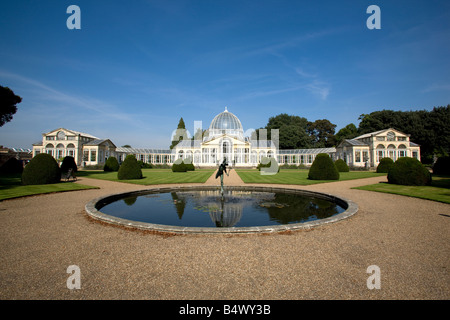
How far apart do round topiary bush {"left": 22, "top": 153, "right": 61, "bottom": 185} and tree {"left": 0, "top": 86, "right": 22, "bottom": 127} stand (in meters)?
16.8

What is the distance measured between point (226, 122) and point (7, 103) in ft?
125

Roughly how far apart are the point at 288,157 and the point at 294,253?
178ft

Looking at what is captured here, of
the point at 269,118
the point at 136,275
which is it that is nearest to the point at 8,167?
the point at 136,275

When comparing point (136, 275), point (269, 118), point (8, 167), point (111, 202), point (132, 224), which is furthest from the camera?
point (269, 118)

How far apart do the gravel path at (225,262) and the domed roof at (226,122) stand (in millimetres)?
48050

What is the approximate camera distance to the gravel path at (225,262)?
346cm

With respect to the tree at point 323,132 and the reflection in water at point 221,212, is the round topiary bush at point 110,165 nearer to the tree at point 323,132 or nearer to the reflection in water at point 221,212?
the reflection in water at point 221,212

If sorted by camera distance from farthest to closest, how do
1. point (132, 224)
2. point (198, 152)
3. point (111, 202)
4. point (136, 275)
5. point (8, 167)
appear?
1. point (198, 152)
2. point (8, 167)
3. point (111, 202)
4. point (132, 224)
5. point (136, 275)

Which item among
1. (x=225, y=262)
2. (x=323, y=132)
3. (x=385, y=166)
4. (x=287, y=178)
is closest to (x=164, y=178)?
(x=287, y=178)

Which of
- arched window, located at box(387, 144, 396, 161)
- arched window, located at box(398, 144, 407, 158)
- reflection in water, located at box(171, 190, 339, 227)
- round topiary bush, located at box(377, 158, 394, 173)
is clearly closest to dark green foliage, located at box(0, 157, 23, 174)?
reflection in water, located at box(171, 190, 339, 227)

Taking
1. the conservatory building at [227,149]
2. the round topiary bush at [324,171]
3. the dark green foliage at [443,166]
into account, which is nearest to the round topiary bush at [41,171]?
the round topiary bush at [324,171]
